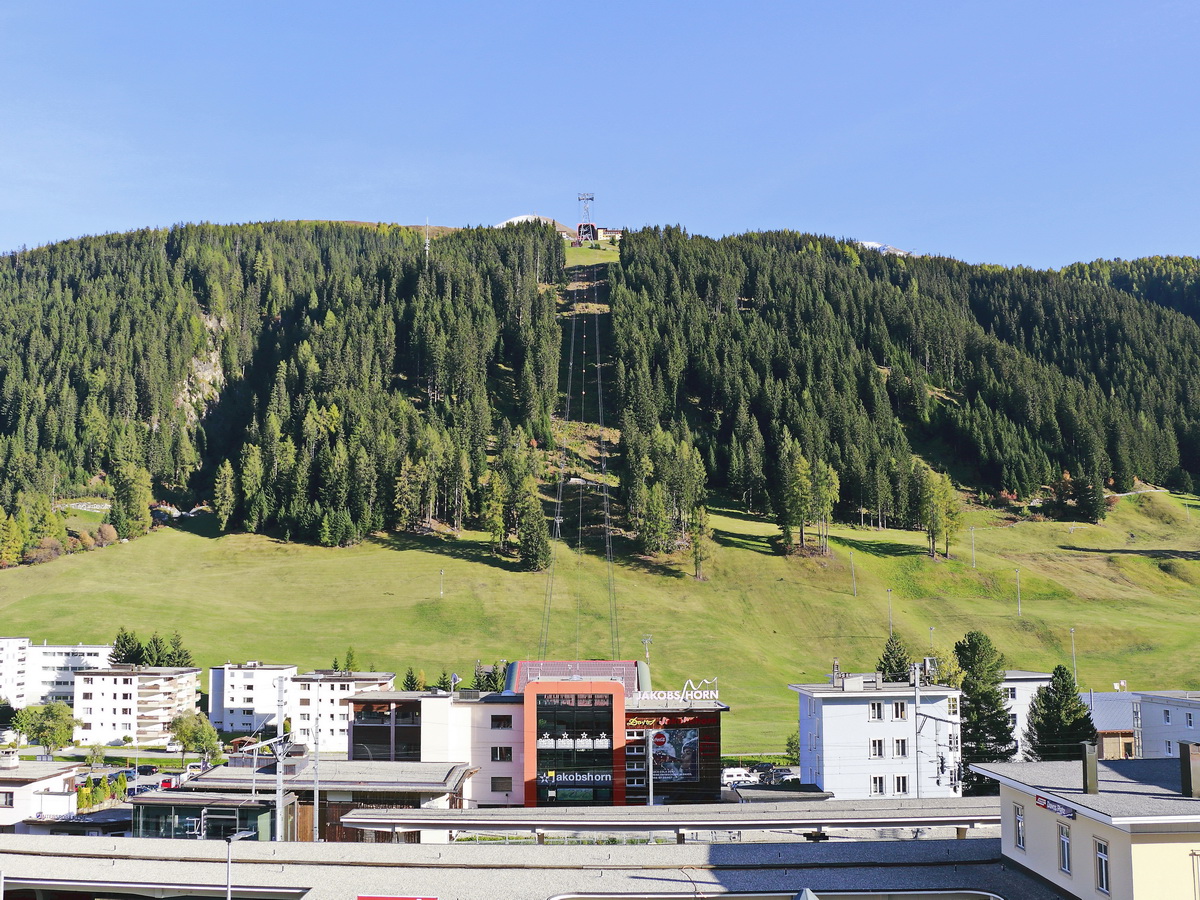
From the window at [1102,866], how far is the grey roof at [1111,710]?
75.1 m

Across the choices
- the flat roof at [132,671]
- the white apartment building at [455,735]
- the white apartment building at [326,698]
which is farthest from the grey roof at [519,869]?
the flat roof at [132,671]

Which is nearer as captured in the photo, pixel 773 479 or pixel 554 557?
pixel 554 557

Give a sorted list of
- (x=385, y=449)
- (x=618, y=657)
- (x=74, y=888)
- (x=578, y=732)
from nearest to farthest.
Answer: (x=74, y=888)
(x=578, y=732)
(x=618, y=657)
(x=385, y=449)

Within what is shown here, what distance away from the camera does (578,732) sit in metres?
65.8

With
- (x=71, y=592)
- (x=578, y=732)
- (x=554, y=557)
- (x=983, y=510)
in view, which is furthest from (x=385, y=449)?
(x=578, y=732)

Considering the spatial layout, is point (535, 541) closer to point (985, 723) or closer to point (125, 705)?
Result: point (125, 705)

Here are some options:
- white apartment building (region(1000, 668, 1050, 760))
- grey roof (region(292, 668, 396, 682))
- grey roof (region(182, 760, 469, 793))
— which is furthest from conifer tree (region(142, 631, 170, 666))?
white apartment building (region(1000, 668, 1050, 760))

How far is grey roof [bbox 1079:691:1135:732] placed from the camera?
313 feet

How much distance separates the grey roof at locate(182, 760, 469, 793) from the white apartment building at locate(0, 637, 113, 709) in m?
82.5

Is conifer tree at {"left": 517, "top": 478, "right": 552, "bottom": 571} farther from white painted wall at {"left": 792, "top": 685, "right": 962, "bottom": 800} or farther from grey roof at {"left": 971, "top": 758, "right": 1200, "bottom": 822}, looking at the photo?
grey roof at {"left": 971, "top": 758, "right": 1200, "bottom": 822}

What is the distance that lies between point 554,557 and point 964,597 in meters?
63.8

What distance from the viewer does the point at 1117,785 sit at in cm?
3062

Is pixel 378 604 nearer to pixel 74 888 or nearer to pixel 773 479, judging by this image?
pixel 773 479

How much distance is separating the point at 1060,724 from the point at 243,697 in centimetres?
8496
